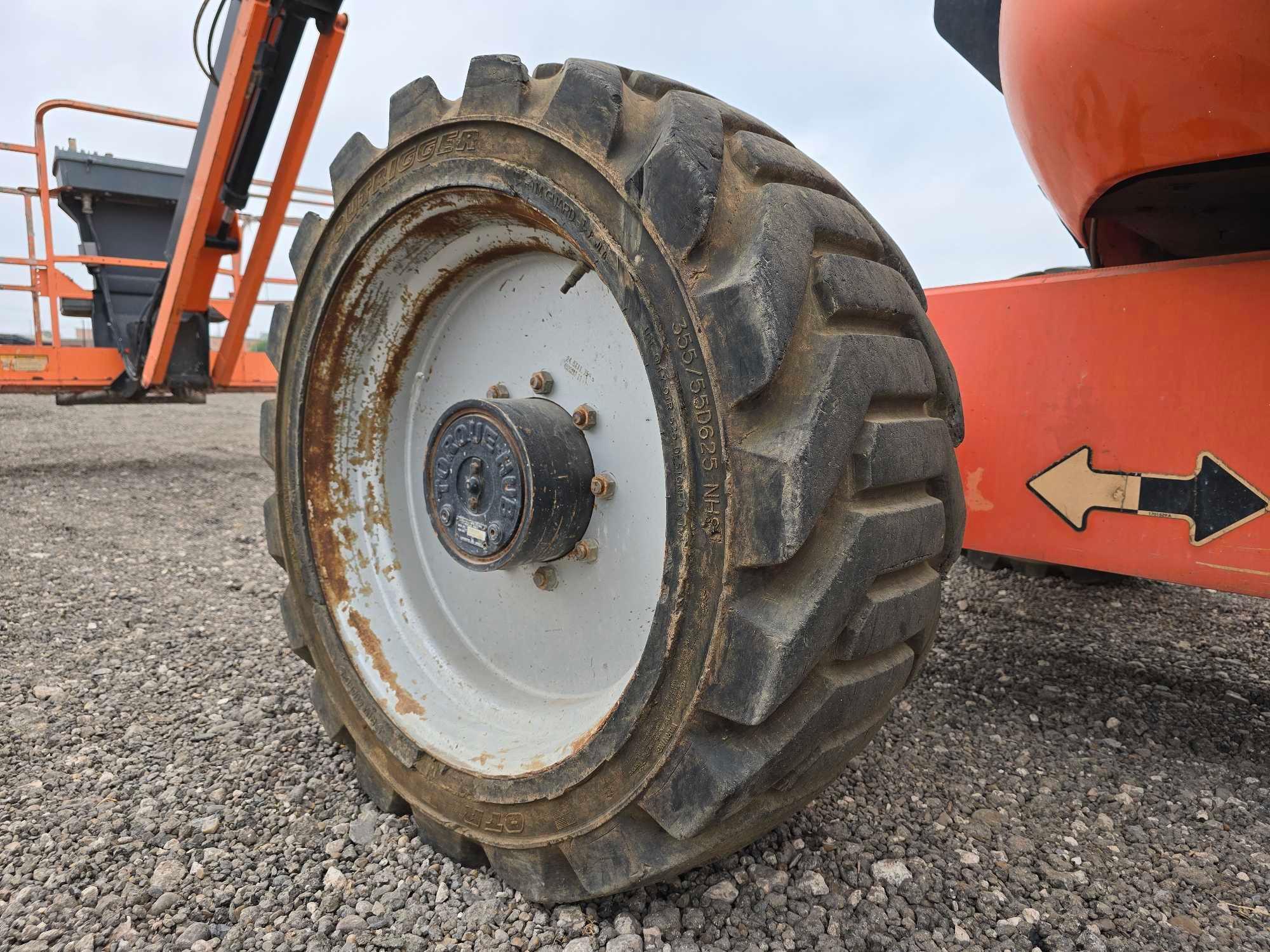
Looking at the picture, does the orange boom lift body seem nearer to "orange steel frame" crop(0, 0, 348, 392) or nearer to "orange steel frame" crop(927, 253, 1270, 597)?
"orange steel frame" crop(927, 253, 1270, 597)

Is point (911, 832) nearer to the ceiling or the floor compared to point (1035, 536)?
nearer to the floor

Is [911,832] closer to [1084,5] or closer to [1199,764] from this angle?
[1199,764]

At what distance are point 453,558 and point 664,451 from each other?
2.06ft

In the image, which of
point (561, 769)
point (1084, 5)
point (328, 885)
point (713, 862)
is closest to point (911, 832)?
point (713, 862)

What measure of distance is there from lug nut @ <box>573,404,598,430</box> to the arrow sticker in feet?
2.78

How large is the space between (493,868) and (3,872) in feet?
2.67

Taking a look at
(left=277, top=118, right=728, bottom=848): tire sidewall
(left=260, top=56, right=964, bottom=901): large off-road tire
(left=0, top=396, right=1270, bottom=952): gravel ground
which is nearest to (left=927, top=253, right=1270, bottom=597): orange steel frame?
(left=260, top=56, right=964, bottom=901): large off-road tire

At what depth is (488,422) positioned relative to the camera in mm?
1390

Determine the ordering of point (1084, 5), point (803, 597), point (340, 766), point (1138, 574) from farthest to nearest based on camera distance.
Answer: point (340, 766)
point (1138, 574)
point (1084, 5)
point (803, 597)

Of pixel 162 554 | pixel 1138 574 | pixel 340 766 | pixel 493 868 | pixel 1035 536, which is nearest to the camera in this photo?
pixel 493 868

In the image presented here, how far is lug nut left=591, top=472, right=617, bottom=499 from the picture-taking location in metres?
1.40

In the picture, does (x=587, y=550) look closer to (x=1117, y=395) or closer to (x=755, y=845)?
(x=755, y=845)

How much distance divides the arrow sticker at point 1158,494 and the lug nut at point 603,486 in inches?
32.2

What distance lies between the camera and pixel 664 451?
3.56 feet
